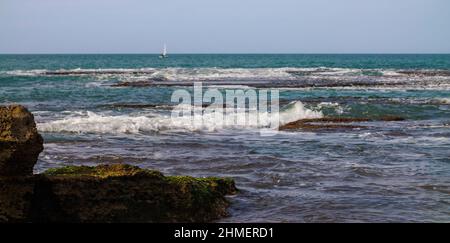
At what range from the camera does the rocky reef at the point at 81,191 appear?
698cm

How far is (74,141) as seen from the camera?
1591 cm

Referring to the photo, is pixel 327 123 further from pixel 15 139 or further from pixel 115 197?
pixel 15 139

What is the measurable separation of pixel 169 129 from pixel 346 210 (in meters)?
10.5

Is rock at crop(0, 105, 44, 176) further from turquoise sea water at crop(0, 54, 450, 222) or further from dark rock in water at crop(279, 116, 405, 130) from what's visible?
dark rock in water at crop(279, 116, 405, 130)

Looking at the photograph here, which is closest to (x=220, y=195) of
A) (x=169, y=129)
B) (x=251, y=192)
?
(x=251, y=192)

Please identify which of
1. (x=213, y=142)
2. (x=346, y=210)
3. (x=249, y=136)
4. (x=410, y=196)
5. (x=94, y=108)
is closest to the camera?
(x=346, y=210)

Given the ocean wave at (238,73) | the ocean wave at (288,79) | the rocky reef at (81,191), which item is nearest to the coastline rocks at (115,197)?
the rocky reef at (81,191)

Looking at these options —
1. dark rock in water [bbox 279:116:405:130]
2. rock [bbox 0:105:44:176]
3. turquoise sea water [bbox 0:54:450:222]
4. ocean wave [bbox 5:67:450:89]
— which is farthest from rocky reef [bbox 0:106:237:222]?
ocean wave [bbox 5:67:450:89]

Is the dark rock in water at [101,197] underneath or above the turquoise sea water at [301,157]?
above

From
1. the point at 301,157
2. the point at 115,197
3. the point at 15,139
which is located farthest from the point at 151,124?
the point at 15,139

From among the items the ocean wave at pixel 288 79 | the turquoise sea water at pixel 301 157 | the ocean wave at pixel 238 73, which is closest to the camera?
the turquoise sea water at pixel 301 157

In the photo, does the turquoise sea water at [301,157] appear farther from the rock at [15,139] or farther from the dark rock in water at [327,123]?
the rock at [15,139]

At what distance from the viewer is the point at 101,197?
7.46 metres
